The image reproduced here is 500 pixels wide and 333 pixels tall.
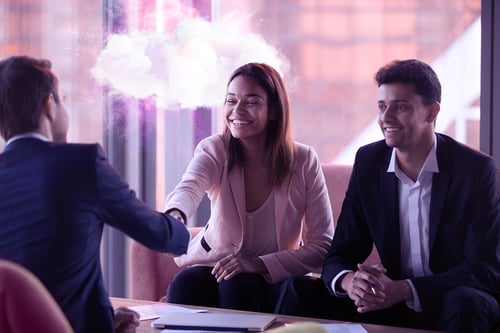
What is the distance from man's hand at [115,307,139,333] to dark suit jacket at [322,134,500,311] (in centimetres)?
78

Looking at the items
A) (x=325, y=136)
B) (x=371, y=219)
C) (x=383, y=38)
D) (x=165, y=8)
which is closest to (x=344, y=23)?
(x=383, y=38)

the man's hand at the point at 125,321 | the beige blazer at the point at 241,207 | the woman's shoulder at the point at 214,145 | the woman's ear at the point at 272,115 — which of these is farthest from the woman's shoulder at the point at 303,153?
the man's hand at the point at 125,321

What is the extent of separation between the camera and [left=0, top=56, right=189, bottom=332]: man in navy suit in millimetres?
1504

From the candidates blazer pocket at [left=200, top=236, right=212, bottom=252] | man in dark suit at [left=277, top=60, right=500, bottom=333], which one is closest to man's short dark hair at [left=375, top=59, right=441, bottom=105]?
man in dark suit at [left=277, top=60, right=500, bottom=333]

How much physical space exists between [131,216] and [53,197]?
8.8 inches

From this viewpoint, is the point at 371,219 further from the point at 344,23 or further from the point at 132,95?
the point at 132,95

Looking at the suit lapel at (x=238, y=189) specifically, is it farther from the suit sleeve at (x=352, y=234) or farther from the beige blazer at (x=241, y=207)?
the suit sleeve at (x=352, y=234)

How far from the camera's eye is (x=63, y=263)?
4.99 ft

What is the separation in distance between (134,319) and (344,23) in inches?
86.8

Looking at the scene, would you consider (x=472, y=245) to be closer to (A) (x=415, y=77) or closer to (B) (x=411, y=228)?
(B) (x=411, y=228)

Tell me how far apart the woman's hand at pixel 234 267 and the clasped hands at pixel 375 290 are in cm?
45

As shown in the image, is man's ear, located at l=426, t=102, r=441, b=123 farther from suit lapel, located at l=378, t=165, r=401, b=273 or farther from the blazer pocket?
the blazer pocket

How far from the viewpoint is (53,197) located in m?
1.51

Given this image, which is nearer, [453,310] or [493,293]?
[453,310]
